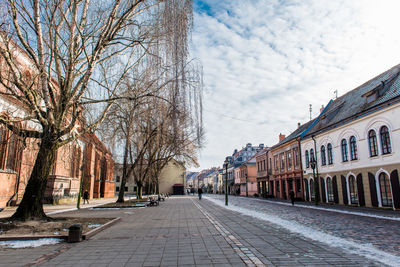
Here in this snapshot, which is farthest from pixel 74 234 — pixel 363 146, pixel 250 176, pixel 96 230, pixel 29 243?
pixel 250 176

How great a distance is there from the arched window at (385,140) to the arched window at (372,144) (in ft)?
2.31

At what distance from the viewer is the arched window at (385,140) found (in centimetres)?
1842

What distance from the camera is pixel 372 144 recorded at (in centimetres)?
2000

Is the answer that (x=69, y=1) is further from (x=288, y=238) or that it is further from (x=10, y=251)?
(x=288, y=238)

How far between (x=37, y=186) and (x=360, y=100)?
A: 24159mm

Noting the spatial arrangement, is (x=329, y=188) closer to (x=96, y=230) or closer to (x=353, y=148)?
(x=353, y=148)

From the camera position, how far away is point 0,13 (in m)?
8.07

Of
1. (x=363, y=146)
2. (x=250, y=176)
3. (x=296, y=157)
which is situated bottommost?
(x=250, y=176)

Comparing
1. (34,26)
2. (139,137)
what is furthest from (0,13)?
(139,137)

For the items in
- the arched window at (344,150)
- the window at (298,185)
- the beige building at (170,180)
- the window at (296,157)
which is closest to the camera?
the arched window at (344,150)

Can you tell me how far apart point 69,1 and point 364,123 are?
20.4 metres

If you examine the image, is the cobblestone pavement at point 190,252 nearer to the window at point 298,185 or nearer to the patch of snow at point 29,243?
the patch of snow at point 29,243

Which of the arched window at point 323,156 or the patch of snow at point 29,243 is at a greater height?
the arched window at point 323,156

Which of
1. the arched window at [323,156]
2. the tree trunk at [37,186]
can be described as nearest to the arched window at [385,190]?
the arched window at [323,156]
